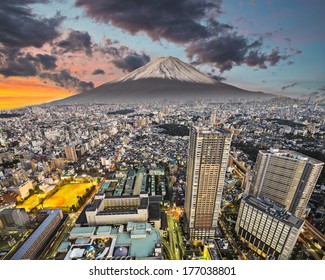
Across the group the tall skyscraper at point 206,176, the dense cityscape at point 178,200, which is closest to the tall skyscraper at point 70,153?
the dense cityscape at point 178,200

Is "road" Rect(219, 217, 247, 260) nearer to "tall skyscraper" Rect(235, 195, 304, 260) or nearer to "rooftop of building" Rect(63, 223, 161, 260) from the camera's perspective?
"tall skyscraper" Rect(235, 195, 304, 260)

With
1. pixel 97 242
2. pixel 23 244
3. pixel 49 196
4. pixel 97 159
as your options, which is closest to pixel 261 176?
pixel 97 242

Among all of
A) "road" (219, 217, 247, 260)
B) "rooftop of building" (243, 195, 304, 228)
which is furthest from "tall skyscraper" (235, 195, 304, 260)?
"road" (219, 217, 247, 260)

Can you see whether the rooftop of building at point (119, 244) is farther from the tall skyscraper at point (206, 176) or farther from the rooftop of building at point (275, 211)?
the rooftop of building at point (275, 211)

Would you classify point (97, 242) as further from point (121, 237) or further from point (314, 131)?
point (314, 131)

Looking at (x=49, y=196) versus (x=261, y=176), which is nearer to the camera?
(x=261, y=176)

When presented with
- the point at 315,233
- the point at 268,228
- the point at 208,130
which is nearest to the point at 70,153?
the point at 208,130
